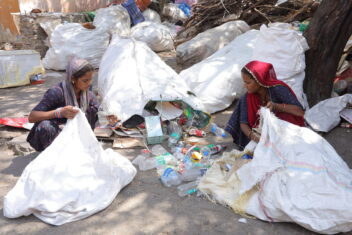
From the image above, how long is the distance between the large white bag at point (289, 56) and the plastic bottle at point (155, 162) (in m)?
1.59

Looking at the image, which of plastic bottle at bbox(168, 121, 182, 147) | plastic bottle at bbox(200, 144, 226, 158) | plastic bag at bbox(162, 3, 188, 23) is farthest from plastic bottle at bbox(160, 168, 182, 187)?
plastic bag at bbox(162, 3, 188, 23)

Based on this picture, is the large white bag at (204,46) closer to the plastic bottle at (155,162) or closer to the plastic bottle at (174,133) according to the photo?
the plastic bottle at (174,133)

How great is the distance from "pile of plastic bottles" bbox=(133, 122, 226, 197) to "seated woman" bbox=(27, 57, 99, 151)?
74 cm

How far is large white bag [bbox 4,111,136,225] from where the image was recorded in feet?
7.11

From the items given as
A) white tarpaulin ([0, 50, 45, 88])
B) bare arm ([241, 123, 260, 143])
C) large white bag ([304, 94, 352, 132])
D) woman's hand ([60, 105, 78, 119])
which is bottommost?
white tarpaulin ([0, 50, 45, 88])

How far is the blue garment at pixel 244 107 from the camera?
9.30 feet

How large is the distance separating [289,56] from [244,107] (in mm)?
1111

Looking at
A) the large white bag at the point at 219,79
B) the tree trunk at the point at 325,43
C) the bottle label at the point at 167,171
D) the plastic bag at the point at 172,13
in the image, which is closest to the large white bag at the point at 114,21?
the plastic bag at the point at 172,13

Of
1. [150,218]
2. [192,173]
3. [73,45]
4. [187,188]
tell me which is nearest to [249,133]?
[192,173]

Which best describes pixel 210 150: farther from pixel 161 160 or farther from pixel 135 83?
pixel 135 83

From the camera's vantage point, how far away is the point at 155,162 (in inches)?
117

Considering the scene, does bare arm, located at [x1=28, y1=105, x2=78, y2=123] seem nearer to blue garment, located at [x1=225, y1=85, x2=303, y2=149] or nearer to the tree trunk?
blue garment, located at [x1=225, y1=85, x2=303, y2=149]

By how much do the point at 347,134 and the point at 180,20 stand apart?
6.58 metres

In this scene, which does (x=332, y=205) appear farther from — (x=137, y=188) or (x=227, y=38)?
(x=227, y=38)
